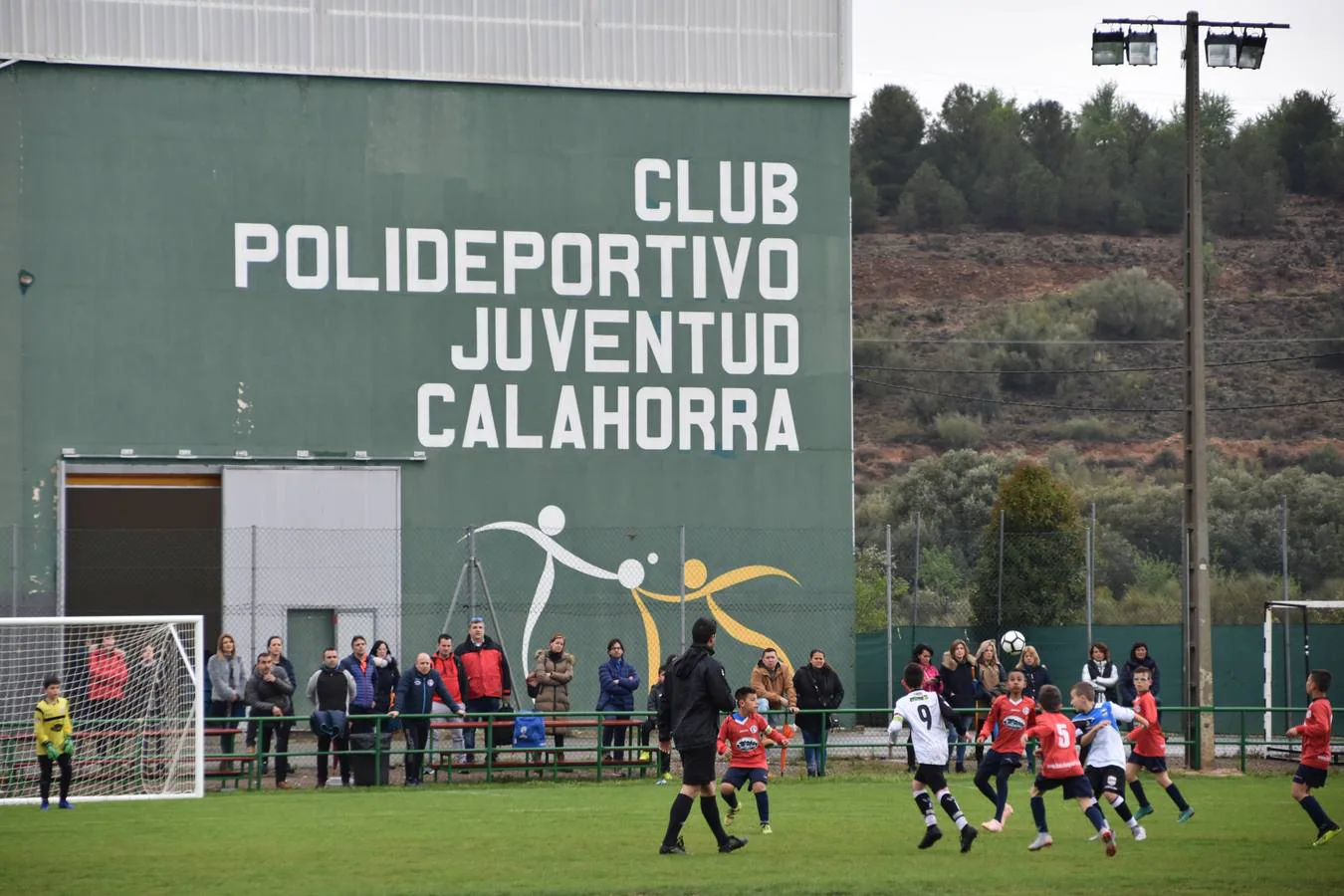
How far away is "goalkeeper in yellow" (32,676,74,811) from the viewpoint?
2342 cm

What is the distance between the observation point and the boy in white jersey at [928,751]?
18.0 meters

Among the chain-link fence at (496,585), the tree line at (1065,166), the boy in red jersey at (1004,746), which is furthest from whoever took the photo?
the tree line at (1065,166)

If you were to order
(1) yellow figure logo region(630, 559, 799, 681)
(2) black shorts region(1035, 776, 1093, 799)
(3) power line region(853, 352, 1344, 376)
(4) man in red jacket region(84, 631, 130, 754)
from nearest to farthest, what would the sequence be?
(2) black shorts region(1035, 776, 1093, 799) < (4) man in red jacket region(84, 631, 130, 754) < (1) yellow figure logo region(630, 559, 799, 681) < (3) power line region(853, 352, 1344, 376)

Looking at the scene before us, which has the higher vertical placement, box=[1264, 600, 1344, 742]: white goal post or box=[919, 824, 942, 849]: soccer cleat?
box=[1264, 600, 1344, 742]: white goal post

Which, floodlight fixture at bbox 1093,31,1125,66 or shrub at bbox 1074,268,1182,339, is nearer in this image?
floodlight fixture at bbox 1093,31,1125,66

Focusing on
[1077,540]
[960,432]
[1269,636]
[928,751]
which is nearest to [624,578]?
[1269,636]

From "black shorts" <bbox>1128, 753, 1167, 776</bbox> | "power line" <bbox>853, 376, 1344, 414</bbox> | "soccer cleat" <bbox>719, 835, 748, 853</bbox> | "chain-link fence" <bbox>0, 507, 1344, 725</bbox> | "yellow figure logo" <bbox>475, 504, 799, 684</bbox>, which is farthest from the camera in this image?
"power line" <bbox>853, 376, 1344, 414</bbox>

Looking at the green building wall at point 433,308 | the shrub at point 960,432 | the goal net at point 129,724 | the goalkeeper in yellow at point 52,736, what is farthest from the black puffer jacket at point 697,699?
the shrub at point 960,432

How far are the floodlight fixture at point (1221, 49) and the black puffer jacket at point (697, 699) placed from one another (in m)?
14.1

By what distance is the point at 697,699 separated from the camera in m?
17.6

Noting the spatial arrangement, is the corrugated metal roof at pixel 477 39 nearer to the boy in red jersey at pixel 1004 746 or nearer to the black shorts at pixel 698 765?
the boy in red jersey at pixel 1004 746

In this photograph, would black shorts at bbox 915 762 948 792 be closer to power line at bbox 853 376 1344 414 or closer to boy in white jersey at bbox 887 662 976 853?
boy in white jersey at bbox 887 662 976 853

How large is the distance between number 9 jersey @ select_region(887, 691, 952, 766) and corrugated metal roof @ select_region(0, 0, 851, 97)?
1968 centimetres

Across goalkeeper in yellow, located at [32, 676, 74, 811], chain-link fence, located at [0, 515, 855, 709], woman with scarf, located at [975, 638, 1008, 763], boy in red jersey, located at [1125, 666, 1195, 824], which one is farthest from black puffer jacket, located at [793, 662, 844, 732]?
goalkeeper in yellow, located at [32, 676, 74, 811]
